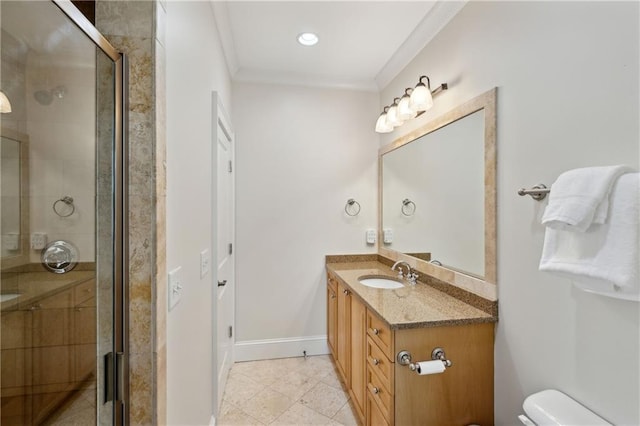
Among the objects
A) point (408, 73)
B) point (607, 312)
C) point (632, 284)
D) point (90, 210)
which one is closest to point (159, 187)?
point (90, 210)

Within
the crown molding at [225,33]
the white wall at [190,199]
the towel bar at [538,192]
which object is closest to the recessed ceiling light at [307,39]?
the crown molding at [225,33]

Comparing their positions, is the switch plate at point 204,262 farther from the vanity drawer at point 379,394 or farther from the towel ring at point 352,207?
the towel ring at point 352,207

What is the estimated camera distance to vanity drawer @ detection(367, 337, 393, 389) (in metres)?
1.43

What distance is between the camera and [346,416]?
1.97 metres

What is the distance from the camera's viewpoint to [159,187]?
35.0 inches

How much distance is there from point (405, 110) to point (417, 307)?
4.44 ft

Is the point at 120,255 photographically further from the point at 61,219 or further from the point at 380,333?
the point at 380,333

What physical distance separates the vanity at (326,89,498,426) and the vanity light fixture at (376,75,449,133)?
134 mm

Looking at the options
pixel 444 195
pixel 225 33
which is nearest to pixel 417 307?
pixel 444 195

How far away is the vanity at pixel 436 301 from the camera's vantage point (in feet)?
4.59

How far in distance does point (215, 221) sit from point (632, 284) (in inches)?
71.6

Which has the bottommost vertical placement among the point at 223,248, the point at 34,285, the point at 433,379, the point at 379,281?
the point at 433,379

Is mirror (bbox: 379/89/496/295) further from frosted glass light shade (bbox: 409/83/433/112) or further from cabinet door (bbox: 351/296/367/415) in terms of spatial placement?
cabinet door (bbox: 351/296/367/415)

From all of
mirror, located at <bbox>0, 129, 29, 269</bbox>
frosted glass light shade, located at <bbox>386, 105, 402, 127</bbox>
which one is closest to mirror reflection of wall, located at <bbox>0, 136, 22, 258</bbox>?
mirror, located at <bbox>0, 129, 29, 269</bbox>
